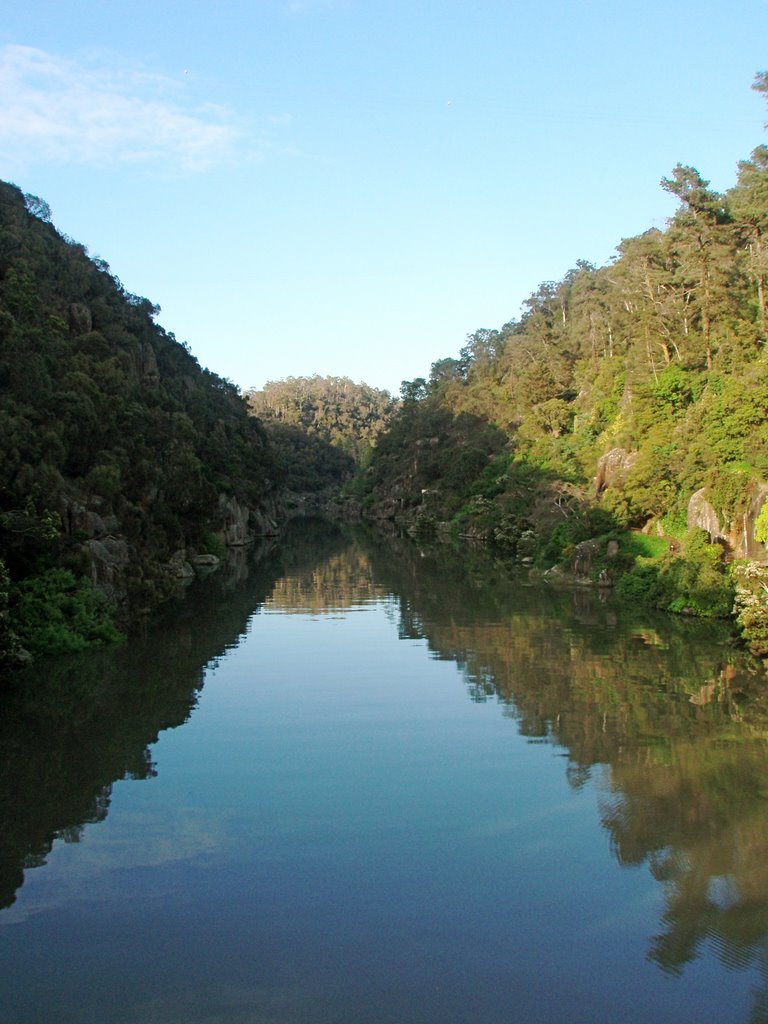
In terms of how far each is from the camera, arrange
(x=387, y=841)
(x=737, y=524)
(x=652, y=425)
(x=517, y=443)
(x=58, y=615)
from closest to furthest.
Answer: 1. (x=387, y=841)
2. (x=58, y=615)
3. (x=737, y=524)
4. (x=652, y=425)
5. (x=517, y=443)

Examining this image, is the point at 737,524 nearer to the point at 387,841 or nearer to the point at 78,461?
the point at 387,841

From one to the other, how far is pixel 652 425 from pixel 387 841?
33.6m

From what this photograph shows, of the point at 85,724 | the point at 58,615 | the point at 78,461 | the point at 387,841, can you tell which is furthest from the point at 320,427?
the point at 387,841

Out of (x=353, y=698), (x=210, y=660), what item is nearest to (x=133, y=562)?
(x=210, y=660)

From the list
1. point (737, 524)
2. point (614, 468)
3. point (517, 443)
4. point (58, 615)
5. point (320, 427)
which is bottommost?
point (58, 615)

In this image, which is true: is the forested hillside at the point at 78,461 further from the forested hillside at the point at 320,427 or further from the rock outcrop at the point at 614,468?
the forested hillside at the point at 320,427

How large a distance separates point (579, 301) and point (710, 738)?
7195cm

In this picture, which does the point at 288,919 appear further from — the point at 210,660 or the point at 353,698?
the point at 210,660

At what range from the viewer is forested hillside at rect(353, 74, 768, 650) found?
29.1 m

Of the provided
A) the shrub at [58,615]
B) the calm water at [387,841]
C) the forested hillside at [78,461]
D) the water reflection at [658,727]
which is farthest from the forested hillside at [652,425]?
the forested hillside at [78,461]

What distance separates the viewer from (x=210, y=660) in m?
23.0

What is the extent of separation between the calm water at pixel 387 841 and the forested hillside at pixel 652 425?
7435 mm

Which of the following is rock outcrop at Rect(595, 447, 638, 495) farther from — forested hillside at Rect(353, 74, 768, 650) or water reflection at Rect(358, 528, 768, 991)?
water reflection at Rect(358, 528, 768, 991)

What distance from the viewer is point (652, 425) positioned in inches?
1614
